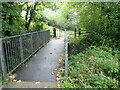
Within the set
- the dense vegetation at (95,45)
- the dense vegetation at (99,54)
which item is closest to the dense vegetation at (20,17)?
the dense vegetation at (95,45)

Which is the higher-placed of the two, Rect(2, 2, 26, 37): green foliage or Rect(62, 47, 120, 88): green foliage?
Rect(2, 2, 26, 37): green foliage

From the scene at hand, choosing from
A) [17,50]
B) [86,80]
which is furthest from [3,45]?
[86,80]

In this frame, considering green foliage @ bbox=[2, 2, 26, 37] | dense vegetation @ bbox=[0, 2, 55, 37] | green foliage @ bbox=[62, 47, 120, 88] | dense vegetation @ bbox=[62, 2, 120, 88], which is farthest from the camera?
dense vegetation @ bbox=[0, 2, 55, 37]

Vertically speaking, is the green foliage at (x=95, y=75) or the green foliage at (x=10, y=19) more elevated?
the green foliage at (x=10, y=19)

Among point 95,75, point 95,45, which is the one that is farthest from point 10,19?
point 95,45

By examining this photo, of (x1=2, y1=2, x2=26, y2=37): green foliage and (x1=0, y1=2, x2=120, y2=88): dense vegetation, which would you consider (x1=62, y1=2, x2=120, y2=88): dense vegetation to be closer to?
(x1=0, y1=2, x2=120, y2=88): dense vegetation

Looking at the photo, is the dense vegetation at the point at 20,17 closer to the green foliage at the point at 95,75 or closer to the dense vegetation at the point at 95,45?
the dense vegetation at the point at 95,45

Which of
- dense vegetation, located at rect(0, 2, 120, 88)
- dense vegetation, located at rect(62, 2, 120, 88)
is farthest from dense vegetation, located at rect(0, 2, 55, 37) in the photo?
dense vegetation, located at rect(62, 2, 120, 88)

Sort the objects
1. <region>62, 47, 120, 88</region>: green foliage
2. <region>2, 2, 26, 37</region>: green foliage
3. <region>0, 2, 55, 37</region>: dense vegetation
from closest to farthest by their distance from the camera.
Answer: <region>62, 47, 120, 88</region>: green foliage → <region>2, 2, 26, 37</region>: green foliage → <region>0, 2, 55, 37</region>: dense vegetation

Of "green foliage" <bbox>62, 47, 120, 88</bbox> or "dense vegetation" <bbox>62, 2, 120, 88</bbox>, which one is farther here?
"dense vegetation" <bbox>62, 2, 120, 88</bbox>

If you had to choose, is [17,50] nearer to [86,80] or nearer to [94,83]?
[86,80]

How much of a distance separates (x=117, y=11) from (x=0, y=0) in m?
4.35

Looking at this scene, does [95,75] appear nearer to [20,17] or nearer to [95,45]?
[95,45]

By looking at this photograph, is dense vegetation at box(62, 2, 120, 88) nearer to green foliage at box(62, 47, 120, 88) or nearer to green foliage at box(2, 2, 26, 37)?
green foliage at box(62, 47, 120, 88)
